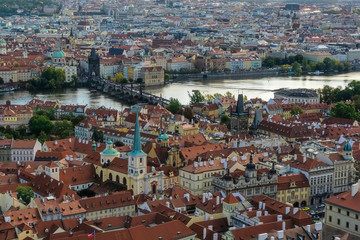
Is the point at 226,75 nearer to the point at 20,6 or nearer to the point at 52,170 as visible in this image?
the point at 52,170

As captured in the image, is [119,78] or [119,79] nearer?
[119,79]

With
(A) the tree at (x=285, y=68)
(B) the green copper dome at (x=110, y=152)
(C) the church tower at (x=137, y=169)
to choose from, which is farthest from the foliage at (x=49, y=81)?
(C) the church tower at (x=137, y=169)

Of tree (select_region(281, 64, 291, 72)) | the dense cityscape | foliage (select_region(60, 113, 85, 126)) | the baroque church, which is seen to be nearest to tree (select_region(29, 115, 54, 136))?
the dense cityscape

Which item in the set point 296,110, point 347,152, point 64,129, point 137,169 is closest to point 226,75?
point 296,110

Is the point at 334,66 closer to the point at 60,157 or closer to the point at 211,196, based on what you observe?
the point at 60,157

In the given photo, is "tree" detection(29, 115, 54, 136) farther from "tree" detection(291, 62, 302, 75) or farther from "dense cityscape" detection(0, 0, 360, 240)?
"tree" detection(291, 62, 302, 75)

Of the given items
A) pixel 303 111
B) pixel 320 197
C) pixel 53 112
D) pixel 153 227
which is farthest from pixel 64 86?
pixel 153 227

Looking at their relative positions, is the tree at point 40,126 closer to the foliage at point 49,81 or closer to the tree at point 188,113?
the tree at point 188,113

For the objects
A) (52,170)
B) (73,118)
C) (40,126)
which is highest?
(52,170)
